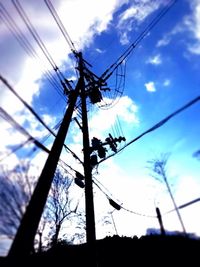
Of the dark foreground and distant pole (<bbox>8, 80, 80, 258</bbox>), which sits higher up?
the dark foreground

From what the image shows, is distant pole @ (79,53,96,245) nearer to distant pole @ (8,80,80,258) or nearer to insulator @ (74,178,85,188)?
insulator @ (74,178,85,188)

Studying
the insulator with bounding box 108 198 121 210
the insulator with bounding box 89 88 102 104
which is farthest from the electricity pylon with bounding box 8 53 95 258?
the insulator with bounding box 89 88 102 104

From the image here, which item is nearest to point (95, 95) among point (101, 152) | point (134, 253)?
point (101, 152)

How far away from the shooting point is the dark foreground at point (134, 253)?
53.4 ft

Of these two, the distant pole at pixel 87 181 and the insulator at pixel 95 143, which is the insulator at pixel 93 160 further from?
the distant pole at pixel 87 181

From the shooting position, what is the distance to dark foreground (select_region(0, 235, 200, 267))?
16281mm

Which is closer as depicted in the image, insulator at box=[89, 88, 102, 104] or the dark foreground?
insulator at box=[89, 88, 102, 104]

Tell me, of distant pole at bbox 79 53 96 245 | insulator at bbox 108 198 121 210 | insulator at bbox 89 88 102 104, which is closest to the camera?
A: distant pole at bbox 79 53 96 245

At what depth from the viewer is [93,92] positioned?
10.8 meters

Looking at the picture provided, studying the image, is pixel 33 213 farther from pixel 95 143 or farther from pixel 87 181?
pixel 95 143

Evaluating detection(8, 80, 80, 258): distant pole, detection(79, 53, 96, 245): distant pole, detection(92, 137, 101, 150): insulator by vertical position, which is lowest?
detection(8, 80, 80, 258): distant pole

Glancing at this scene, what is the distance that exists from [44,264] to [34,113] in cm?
1373

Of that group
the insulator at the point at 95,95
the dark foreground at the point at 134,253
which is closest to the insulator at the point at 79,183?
the insulator at the point at 95,95

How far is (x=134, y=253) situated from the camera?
17422 millimetres
